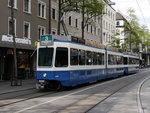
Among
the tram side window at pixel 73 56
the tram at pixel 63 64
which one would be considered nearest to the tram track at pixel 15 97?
the tram at pixel 63 64

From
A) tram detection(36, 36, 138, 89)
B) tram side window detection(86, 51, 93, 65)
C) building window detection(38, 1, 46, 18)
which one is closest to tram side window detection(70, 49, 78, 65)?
tram detection(36, 36, 138, 89)

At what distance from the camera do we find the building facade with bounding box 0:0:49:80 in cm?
2556

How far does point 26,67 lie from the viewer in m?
30.5

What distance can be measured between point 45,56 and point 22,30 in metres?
12.5

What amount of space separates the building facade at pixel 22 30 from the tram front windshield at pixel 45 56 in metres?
7.15

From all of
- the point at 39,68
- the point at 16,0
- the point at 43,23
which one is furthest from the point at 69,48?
the point at 43,23

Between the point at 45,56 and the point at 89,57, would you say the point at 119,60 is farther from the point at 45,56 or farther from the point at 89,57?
the point at 45,56

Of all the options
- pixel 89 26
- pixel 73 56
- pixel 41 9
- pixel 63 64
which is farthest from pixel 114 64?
pixel 89 26

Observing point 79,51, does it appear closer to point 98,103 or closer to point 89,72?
point 89,72

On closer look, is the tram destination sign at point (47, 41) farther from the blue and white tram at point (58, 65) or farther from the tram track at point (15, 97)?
the tram track at point (15, 97)

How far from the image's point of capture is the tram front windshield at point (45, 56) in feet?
54.4

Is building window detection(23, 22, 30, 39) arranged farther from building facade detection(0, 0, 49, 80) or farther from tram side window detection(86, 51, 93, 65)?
tram side window detection(86, 51, 93, 65)

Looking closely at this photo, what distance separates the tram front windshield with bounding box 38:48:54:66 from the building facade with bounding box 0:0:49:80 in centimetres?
715

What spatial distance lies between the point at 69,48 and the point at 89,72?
4125 millimetres
